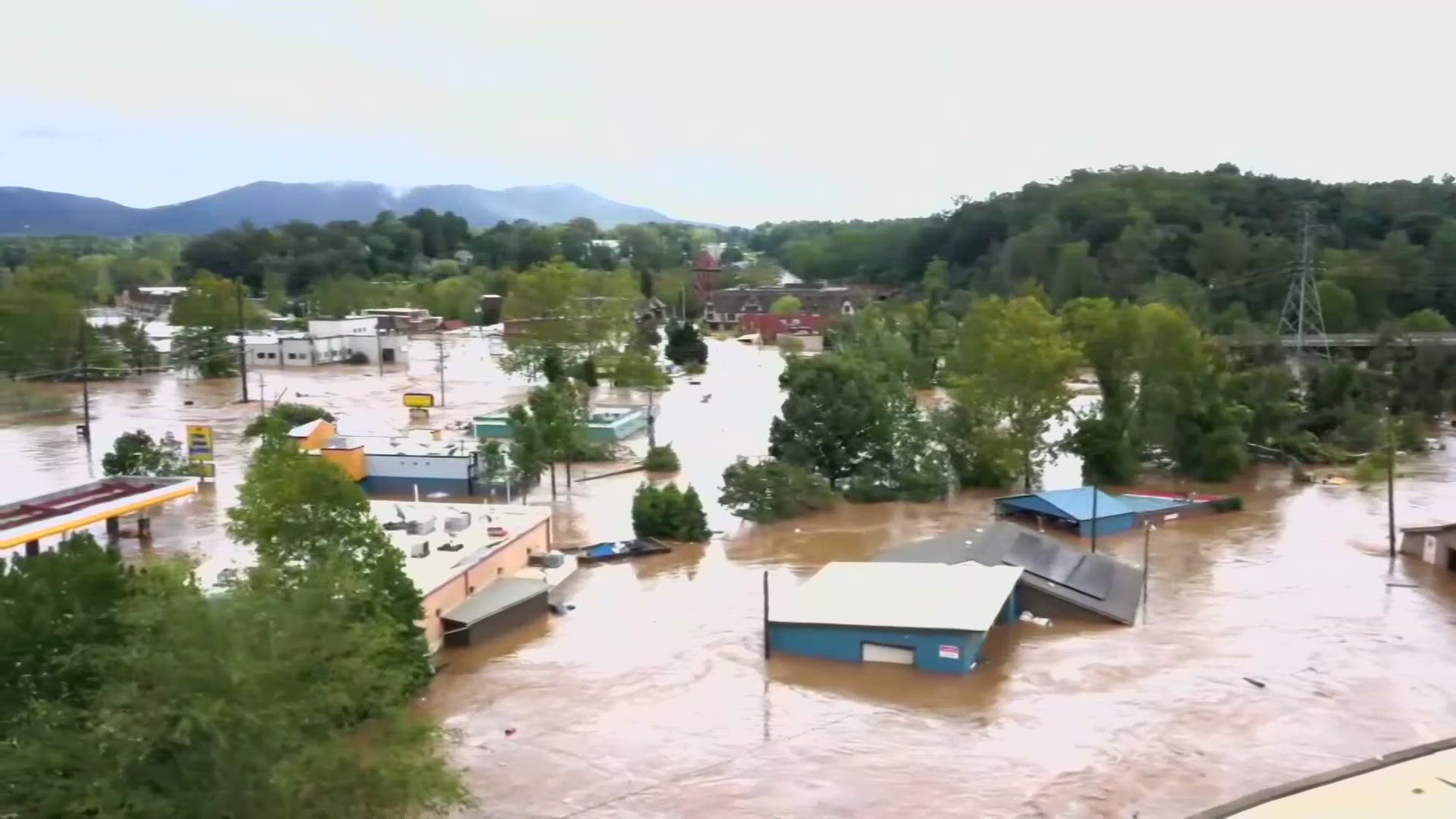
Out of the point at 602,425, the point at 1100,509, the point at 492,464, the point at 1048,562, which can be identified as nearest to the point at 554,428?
the point at 492,464

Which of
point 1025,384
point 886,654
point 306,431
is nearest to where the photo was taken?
point 886,654

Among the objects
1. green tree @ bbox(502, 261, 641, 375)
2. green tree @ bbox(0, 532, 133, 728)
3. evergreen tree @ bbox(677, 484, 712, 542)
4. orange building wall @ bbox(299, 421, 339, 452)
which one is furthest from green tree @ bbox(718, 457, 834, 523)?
green tree @ bbox(502, 261, 641, 375)

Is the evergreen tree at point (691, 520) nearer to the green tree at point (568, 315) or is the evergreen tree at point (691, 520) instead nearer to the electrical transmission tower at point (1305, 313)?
the green tree at point (568, 315)

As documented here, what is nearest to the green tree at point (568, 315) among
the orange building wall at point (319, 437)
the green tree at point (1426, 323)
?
the orange building wall at point (319, 437)

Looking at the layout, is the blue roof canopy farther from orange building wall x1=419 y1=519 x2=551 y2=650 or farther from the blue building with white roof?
orange building wall x1=419 y1=519 x2=551 y2=650

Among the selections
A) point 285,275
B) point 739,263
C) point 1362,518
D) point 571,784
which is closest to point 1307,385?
point 1362,518

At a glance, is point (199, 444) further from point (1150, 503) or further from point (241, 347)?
point (241, 347)
